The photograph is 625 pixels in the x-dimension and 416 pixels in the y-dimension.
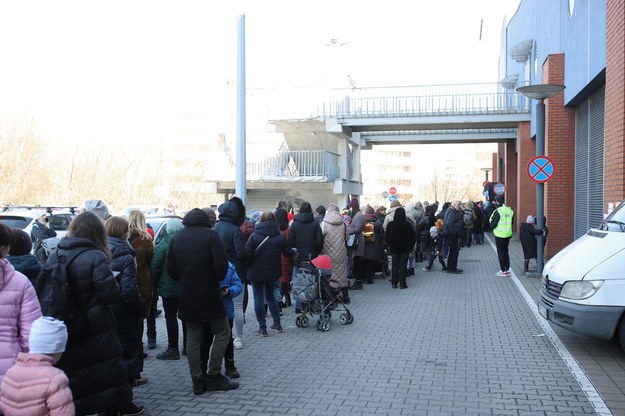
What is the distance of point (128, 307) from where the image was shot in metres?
5.82

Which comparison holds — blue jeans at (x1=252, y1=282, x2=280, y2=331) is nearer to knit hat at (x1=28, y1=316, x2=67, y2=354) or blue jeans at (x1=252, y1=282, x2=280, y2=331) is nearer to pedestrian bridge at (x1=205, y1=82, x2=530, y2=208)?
knit hat at (x1=28, y1=316, x2=67, y2=354)

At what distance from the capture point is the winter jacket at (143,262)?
7527 millimetres

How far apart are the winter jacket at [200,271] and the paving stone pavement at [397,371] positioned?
0.86 metres

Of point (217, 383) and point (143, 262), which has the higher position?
point (143, 262)

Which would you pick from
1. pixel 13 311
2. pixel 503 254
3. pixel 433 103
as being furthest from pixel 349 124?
pixel 13 311

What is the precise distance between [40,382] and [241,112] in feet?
35.9

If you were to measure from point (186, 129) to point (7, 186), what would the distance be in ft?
212

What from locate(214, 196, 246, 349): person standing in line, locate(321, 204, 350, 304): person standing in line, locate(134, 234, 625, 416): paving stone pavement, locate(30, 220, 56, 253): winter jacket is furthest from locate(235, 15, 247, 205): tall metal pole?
locate(214, 196, 246, 349): person standing in line

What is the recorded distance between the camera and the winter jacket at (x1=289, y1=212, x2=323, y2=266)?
11088 mm

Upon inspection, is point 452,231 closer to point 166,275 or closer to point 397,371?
point 397,371

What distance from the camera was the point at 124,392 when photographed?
4836 mm

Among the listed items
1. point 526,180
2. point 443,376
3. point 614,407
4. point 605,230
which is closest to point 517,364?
point 443,376

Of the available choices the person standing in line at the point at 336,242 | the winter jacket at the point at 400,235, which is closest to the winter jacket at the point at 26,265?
the person standing in line at the point at 336,242

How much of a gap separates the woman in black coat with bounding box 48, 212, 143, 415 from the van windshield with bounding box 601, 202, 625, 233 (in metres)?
6.09
